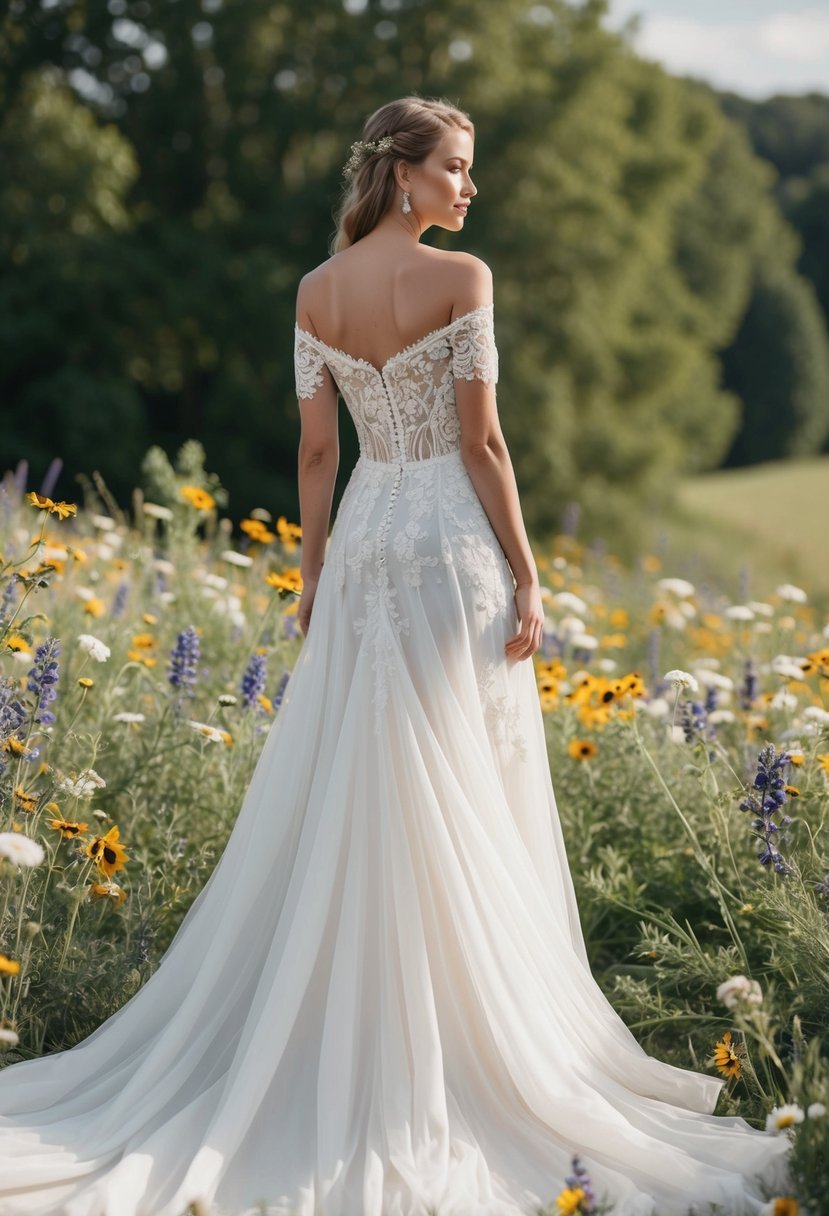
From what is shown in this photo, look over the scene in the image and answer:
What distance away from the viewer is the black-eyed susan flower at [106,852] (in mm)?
3244

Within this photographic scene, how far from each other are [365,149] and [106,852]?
198 cm

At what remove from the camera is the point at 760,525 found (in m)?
27.5

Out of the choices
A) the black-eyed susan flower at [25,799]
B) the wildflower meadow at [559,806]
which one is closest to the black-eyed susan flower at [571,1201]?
the wildflower meadow at [559,806]

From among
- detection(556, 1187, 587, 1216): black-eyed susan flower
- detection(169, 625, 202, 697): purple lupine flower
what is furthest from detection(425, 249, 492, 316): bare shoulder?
detection(556, 1187, 587, 1216): black-eyed susan flower

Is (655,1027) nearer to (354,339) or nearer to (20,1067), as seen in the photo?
(20,1067)

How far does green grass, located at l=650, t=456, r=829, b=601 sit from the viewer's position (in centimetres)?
1998

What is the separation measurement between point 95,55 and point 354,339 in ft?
63.5

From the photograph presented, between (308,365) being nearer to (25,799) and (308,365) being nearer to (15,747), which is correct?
(15,747)

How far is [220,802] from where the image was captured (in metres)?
4.32

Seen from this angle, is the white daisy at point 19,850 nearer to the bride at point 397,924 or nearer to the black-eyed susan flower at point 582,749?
the bride at point 397,924

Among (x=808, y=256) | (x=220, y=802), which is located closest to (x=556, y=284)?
(x=220, y=802)

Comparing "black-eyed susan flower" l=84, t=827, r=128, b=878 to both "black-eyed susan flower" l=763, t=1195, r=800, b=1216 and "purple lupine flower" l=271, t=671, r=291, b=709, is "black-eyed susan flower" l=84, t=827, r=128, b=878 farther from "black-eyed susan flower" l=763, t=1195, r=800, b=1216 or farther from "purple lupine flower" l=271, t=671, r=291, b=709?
"black-eyed susan flower" l=763, t=1195, r=800, b=1216

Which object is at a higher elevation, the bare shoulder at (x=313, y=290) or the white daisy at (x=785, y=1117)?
the bare shoulder at (x=313, y=290)

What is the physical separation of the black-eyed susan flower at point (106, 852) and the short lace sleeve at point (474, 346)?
149 cm
